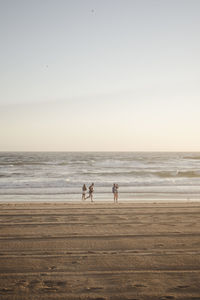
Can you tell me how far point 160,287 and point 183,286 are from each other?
483 mm

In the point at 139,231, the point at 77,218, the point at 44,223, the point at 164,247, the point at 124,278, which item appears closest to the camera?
the point at 124,278

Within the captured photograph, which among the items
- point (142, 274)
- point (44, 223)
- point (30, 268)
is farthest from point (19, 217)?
point (142, 274)

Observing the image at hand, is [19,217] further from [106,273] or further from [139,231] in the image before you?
[106,273]

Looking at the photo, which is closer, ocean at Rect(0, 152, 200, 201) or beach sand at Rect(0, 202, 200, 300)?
beach sand at Rect(0, 202, 200, 300)

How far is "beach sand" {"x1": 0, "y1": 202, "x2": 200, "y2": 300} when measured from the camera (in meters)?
4.74

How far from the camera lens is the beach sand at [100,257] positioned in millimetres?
4742

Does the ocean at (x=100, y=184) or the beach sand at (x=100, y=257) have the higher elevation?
the beach sand at (x=100, y=257)

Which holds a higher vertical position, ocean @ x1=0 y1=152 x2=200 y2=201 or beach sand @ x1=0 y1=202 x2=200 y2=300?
beach sand @ x1=0 y1=202 x2=200 y2=300

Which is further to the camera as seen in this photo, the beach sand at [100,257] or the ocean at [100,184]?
the ocean at [100,184]

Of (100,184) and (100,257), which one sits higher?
(100,257)

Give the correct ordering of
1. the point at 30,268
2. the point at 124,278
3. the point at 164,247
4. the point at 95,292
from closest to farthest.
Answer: the point at 95,292 → the point at 124,278 → the point at 30,268 → the point at 164,247

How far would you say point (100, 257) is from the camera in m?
6.17

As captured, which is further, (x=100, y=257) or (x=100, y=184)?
(x=100, y=184)

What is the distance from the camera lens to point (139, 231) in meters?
8.30
